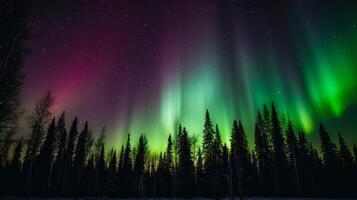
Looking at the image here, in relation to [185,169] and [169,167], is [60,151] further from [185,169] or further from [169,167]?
[185,169]

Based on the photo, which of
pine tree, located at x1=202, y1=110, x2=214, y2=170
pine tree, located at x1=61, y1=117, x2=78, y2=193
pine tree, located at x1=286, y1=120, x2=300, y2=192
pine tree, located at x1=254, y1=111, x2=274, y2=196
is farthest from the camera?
pine tree, located at x1=202, y1=110, x2=214, y2=170

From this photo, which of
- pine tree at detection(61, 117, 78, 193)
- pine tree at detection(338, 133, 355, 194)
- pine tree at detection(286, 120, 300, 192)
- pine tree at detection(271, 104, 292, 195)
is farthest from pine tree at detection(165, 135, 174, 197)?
pine tree at detection(338, 133, 355, 194)

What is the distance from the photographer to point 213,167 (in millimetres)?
46719

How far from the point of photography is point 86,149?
4709cm

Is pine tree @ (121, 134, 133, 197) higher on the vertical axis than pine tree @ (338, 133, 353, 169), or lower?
lower

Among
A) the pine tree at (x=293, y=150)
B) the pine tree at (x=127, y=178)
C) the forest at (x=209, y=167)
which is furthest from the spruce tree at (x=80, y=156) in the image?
the pine tree at (x=293, y=150)

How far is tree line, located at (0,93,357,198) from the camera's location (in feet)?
135

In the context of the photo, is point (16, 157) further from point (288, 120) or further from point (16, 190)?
point (288, 120)

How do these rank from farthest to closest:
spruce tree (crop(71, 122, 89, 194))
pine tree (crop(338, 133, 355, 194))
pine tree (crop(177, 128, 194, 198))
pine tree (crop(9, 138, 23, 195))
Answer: pine tree (crop(177, 128, 194, 198)) < spruce tree (crop(71, 122, 89, 194)) < pine tree (crop(338, 133, 355, 194)) < pine tree (crop(9, 138, 23, 195))

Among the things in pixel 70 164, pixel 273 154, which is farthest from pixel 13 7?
pixel 273 154

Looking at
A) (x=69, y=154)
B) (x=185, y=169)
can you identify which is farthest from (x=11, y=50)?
(x=185, y=169)

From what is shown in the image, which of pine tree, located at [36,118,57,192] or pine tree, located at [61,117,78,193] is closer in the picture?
pine tree, located at [36,118,57,192]

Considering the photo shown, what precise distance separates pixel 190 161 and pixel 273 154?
18885 millimetres

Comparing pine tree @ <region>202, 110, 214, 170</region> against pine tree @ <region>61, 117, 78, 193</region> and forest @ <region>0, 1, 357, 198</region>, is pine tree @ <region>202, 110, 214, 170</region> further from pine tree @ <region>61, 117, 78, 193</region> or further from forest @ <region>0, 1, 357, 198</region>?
pine tree @ <region>61, 117, 78, 193</region>
